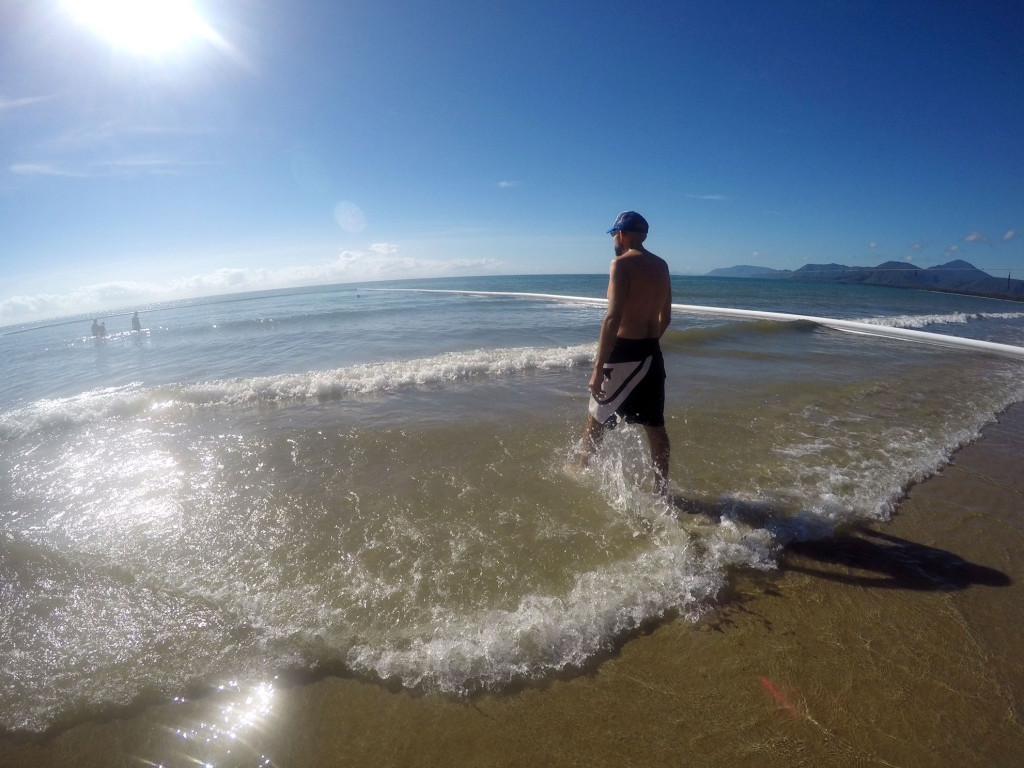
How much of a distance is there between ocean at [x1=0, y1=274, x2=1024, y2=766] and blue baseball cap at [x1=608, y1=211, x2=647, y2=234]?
6.46 ft

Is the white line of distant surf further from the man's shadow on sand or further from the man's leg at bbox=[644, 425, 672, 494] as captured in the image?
the man's leg at bbox=[644, 425, 672, 494]

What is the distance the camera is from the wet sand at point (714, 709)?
71.3 inches

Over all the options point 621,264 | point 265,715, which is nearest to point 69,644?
point 265,715

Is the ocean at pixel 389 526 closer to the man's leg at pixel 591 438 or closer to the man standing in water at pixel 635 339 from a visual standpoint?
the man's leg at pixel 591 438

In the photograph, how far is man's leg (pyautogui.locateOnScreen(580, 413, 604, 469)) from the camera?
3836mm

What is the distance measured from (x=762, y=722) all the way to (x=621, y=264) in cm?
275

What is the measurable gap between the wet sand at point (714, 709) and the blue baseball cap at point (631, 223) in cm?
259

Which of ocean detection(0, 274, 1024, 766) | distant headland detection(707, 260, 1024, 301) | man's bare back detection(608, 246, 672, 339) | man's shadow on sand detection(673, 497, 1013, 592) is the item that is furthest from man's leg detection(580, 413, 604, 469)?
distant headland detection(707, 260, 1024, 301)

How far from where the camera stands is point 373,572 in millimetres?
2818

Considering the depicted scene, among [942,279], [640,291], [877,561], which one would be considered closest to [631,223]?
[640,291]

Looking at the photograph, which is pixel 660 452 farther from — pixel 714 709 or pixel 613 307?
pixel 714 709

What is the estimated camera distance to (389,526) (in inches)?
132

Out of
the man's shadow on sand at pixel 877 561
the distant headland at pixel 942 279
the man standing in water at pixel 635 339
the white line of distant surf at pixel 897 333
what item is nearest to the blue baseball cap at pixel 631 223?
the man standing in water at pixel 635 339

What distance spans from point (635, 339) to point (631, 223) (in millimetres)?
893
